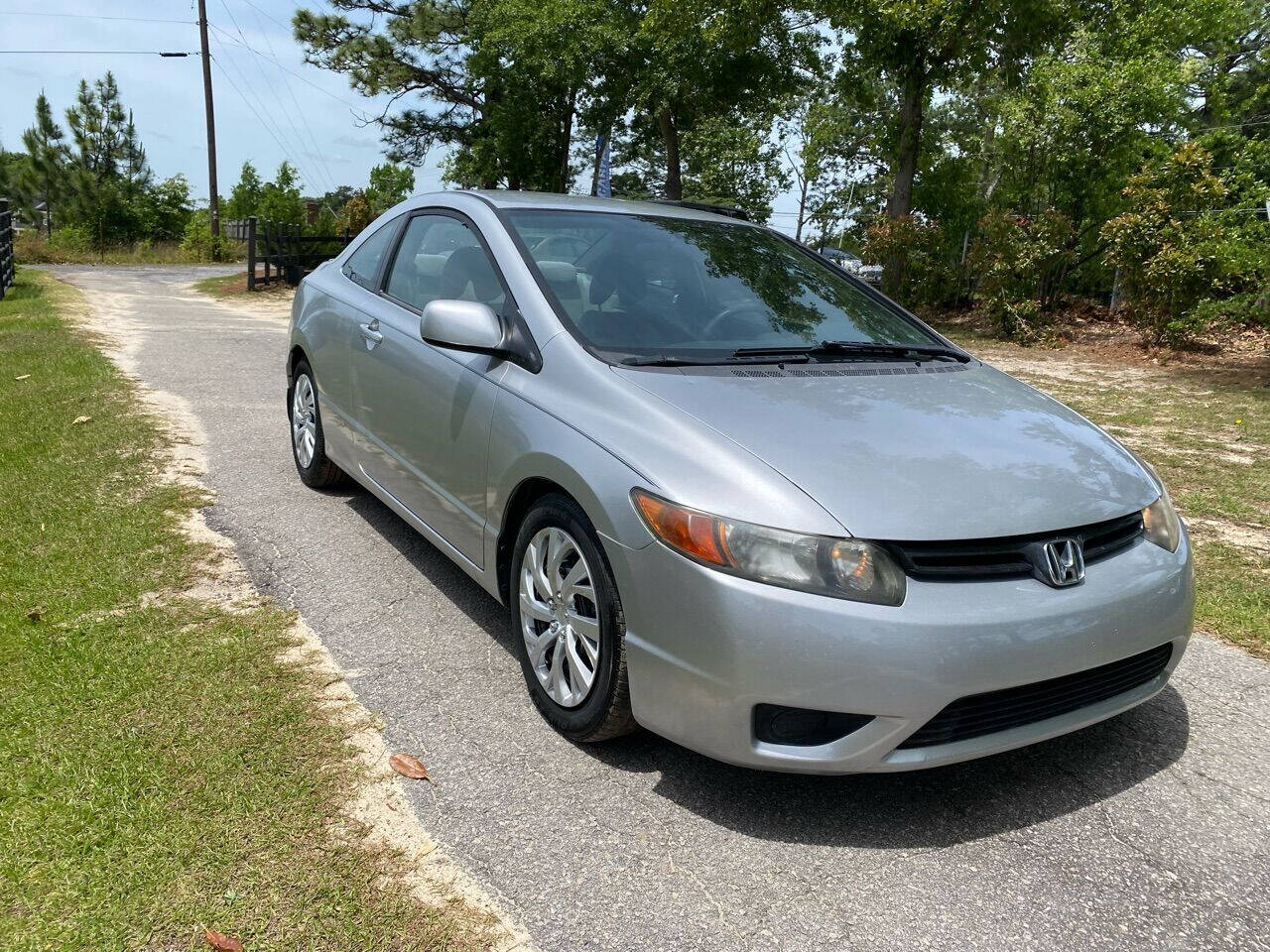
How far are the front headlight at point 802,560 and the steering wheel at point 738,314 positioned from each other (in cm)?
122

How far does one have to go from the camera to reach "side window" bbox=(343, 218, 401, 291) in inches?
187

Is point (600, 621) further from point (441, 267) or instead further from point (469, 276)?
point (441, 267)

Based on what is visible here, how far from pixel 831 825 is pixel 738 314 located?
181 cm

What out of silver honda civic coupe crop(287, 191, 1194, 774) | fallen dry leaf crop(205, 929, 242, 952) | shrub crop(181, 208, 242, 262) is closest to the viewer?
fallen dry leaf crop(205, 929, 242, 952)

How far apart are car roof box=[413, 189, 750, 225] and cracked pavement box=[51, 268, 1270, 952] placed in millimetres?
1670

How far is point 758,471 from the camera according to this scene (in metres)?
2.61

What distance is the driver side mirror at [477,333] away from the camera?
333cm

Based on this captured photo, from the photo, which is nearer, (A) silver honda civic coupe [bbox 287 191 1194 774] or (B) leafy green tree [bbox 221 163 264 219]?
(A) silver honda civic coupe [bbox 287 191 1194 774]

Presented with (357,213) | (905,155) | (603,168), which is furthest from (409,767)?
(603,168)

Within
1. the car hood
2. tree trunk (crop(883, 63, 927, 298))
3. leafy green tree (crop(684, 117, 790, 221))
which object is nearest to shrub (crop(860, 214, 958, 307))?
tree trunk (crop(883, 63, 927, 298))

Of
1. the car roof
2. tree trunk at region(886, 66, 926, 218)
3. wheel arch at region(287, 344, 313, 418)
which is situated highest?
tree trunk at region(886, 66, 926, 218)

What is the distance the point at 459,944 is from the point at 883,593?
124 centimetres

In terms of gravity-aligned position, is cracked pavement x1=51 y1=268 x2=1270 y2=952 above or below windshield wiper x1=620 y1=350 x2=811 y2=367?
below

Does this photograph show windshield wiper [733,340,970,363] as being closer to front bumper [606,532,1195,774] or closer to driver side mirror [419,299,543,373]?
driver side mirror [419,299,543,373]
